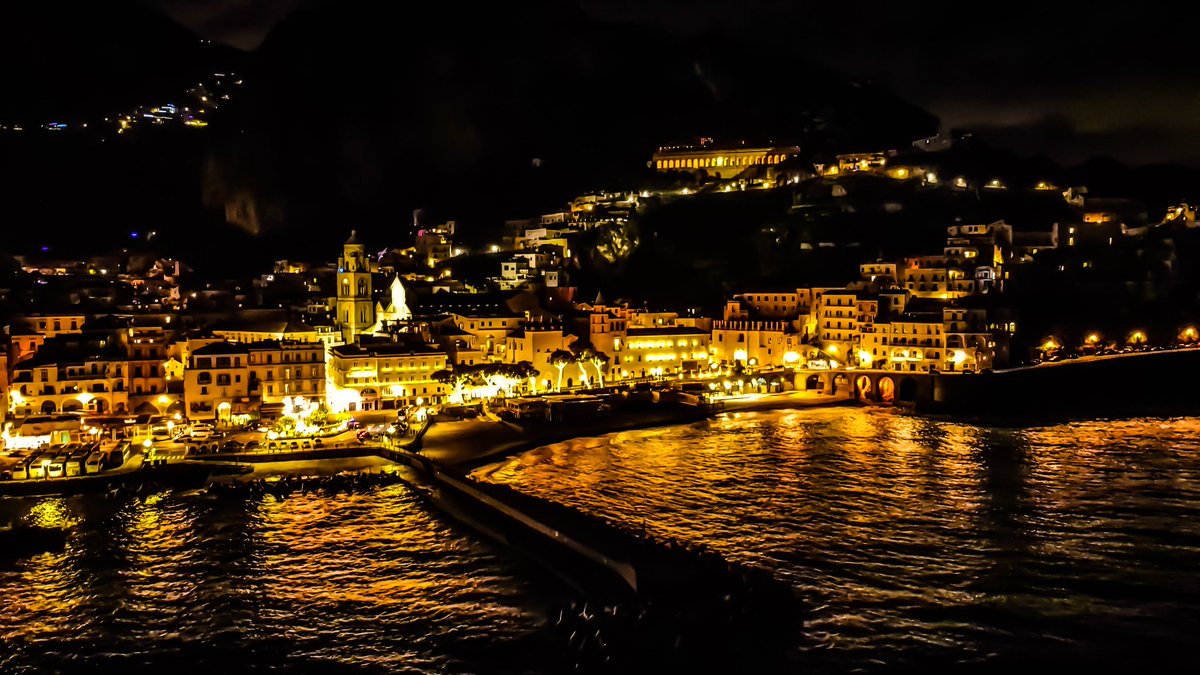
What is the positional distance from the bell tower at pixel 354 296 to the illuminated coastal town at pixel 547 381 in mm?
302

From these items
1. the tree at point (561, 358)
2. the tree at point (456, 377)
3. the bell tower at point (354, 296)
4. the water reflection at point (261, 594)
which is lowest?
the water reflection at point (261, 594)

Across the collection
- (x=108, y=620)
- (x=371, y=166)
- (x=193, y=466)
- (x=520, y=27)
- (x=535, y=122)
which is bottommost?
(x=108, y=620)

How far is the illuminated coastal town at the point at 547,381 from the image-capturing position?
69.0 feet

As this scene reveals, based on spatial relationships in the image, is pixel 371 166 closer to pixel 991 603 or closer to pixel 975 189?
pixel 975 189

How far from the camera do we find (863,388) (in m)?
58.8

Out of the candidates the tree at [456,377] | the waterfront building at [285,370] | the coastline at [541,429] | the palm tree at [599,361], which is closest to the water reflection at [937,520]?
the coastline at [541,429]

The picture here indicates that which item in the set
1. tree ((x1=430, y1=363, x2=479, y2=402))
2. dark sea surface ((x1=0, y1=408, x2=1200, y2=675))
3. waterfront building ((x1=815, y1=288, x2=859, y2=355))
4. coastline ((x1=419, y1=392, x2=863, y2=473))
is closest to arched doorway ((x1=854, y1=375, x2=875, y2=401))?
coastline ((x1=419, y1=392, x2=863, y2=473))

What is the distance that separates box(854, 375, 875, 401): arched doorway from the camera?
58.3m

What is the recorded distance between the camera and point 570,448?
4156cm

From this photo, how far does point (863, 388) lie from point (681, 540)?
3683 cm

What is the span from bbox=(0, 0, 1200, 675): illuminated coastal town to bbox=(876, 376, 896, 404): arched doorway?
18cm

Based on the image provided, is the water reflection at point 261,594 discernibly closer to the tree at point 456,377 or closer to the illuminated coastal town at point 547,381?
the illuminated coastal town at point 547,381

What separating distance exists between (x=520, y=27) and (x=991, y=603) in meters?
127

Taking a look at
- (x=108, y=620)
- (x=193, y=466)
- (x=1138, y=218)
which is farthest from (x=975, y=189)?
(x=108, y=620)
